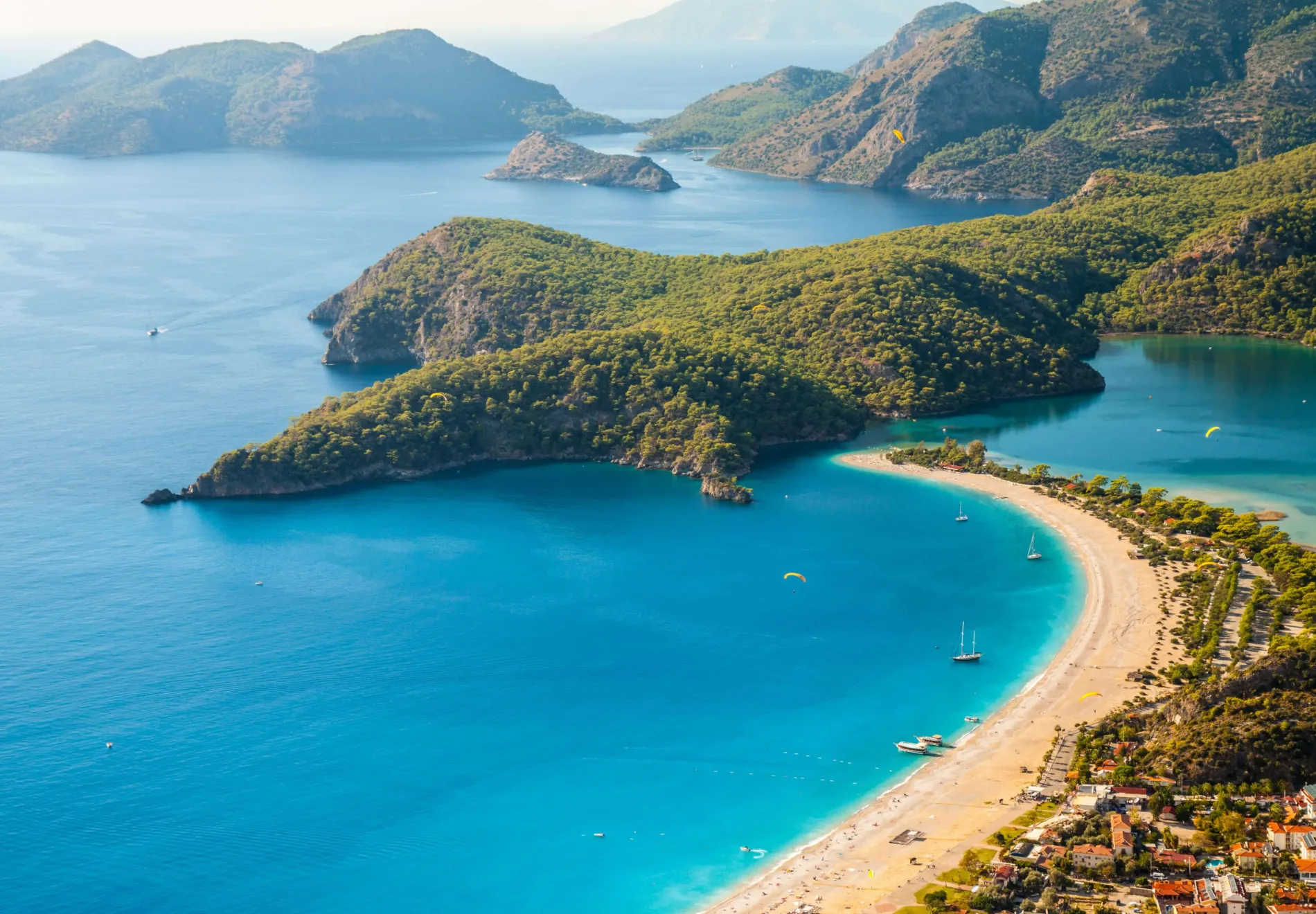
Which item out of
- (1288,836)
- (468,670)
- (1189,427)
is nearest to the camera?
(1288,836)

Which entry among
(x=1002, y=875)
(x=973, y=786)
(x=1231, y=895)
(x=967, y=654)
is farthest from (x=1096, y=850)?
(x=967, y=654)

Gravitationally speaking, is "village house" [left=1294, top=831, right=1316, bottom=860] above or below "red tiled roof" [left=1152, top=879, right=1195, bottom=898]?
above

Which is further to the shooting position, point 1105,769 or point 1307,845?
point 1105,769

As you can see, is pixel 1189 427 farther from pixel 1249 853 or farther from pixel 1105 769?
pixel 1249 853

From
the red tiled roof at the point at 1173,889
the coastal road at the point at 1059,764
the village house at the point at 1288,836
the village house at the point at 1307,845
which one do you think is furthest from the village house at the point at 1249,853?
the coastal road at the point at 1059,764

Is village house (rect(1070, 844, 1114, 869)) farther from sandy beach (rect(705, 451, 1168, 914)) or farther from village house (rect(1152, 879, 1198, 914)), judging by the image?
sandy beach (rect(705, 451, 1168, 914))

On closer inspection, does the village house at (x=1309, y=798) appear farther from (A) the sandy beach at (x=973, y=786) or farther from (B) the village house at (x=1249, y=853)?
(A) the sandy beach at (x=973, y=786)

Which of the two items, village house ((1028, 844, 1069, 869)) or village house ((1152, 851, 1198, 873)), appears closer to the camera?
village house ((1152, 851, 1198, 873))

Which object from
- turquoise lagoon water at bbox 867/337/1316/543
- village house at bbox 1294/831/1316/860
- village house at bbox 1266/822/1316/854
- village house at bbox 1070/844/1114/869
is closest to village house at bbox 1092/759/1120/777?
village house at bbox 1070/844/1114/869
